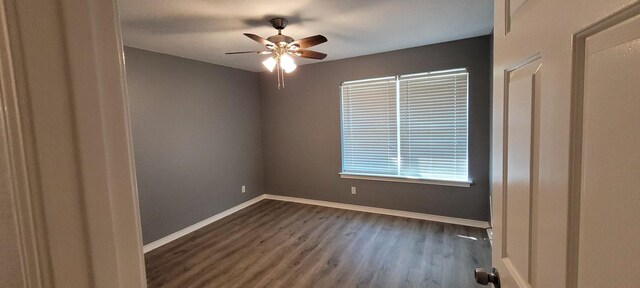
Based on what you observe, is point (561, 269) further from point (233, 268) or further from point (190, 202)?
point (190, 202)

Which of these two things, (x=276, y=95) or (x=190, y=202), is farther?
(x=276, y=95)

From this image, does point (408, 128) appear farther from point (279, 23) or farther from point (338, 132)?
point (279, 23)

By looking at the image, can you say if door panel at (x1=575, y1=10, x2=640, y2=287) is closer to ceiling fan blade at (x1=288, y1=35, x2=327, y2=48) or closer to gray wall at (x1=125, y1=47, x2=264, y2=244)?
ceiling fan blade at (x1=288, y1=35, x2=327, y2=48)

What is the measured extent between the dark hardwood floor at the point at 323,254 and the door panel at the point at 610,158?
2.14 metres

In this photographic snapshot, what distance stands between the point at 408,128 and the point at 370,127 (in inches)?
21.8

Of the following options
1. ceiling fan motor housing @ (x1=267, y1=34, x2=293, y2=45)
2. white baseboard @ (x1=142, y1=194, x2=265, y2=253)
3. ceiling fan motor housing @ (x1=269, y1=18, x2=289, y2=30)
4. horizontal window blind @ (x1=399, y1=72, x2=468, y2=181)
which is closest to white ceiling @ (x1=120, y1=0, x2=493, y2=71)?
ceiling fan motor housing @ (x1=269, y1=18, x2=289, y2=30)

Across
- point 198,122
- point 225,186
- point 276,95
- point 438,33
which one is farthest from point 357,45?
point 225,186

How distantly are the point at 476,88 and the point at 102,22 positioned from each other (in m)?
3.60

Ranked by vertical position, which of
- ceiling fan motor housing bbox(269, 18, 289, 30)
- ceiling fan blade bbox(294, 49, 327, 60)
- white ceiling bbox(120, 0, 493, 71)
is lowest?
ceiling fan blade bbox(294, 49, 327, 60)

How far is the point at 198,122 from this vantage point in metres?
3.71

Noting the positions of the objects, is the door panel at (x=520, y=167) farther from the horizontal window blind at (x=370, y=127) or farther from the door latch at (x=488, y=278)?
the horizontal window blind at (x=370, y=127)

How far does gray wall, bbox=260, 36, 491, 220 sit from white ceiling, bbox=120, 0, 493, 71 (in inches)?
11.4

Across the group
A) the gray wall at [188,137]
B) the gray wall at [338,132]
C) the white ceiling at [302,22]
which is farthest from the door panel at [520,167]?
the gray wall at [188,137]

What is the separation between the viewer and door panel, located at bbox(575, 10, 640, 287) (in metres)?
0.36
